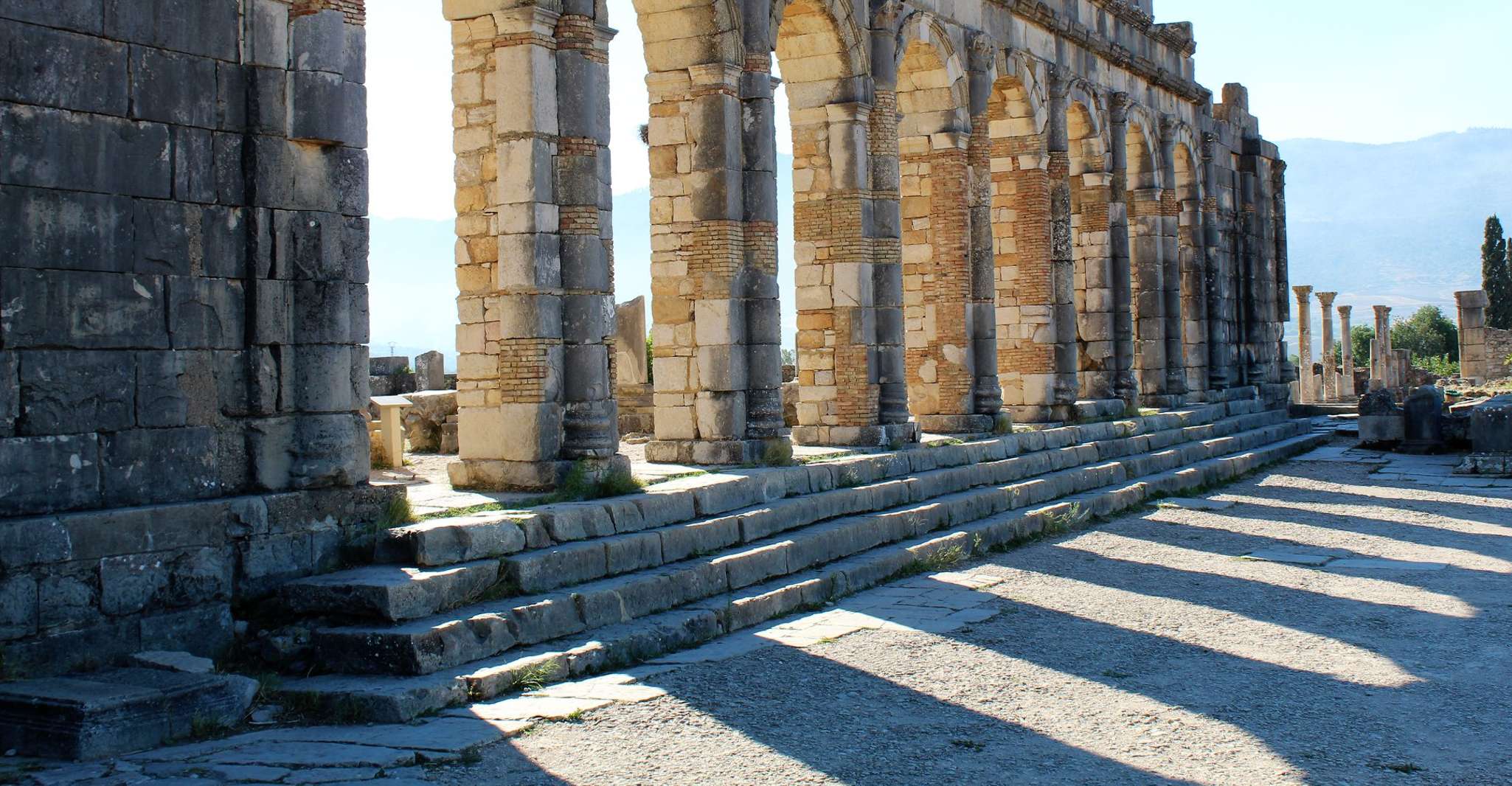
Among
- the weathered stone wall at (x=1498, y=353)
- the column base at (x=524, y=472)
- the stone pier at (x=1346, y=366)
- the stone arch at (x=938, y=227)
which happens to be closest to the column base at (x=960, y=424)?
the stone arch at (x=938, y=227)

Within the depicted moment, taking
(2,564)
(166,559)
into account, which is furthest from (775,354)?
(2,564)

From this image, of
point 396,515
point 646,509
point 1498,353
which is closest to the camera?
point 396,515

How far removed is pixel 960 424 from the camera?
53.7 feet

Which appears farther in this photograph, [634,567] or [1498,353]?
Answer: [1498,353]

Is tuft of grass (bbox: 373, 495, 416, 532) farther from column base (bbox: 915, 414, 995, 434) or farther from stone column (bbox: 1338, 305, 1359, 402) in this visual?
stone column (bbox: 1338, 305, 1359, 402)

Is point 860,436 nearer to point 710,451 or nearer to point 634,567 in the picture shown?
point 710,451

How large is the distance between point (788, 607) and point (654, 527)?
1.07m

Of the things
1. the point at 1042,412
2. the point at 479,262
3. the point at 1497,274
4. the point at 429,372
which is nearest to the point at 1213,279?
the point at 1042,412

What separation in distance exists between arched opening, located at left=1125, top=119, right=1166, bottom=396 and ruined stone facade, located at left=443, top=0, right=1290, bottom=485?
0.15ft

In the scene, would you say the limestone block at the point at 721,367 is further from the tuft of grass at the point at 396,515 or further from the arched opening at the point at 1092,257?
the arched opening at the point at 1092,257

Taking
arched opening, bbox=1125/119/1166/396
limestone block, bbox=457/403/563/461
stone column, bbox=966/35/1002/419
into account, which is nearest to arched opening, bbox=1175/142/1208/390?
arched opening, bbox=1125/119/1166/396

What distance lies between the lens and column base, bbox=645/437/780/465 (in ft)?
40.5

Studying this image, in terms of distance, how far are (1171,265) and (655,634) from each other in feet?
57.9

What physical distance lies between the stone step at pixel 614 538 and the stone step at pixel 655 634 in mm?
235
